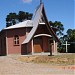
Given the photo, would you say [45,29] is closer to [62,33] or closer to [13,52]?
[13,52]

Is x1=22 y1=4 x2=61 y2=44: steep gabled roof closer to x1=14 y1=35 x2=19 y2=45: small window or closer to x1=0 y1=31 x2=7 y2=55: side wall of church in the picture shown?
x1=14 y1=35 x2=19 y2=45: small window

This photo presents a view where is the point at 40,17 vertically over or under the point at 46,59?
over

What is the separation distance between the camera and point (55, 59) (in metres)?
23.2

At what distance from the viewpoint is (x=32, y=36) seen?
3494cm

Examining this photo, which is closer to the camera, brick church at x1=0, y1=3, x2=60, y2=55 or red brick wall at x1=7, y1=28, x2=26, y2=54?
brick church at x1=0, y1=3, x2=60, y2=55

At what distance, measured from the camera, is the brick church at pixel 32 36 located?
35.6 metres

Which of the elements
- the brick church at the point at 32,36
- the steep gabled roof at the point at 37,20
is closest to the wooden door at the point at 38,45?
the brick church at the point at 32,36

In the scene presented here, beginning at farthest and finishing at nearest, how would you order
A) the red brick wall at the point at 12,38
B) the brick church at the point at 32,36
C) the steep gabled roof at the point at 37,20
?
the red brick wall at the point at 12,38
the brick church at the point at 32,36
the steep gabled roof at the point at 37,20

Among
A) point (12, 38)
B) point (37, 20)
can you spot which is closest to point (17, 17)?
point (12, 38)

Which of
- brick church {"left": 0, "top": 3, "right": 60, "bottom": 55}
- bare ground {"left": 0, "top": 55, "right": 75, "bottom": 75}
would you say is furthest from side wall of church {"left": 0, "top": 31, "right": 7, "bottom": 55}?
bare ground {"left": 0, "top": 55, "right": 75, "bottom": 75}

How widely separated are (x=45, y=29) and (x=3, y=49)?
8442 mm

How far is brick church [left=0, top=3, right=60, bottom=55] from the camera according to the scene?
3562cm

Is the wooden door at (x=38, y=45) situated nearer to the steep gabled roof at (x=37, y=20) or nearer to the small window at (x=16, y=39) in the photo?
the steep gabled roof at (x=37, y=20)

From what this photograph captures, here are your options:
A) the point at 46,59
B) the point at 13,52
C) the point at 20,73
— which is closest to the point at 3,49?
the point at 13,52
